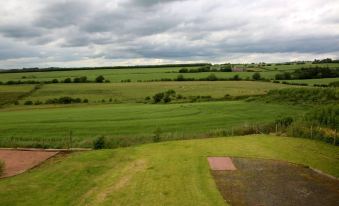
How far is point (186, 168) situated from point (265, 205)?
224 inches

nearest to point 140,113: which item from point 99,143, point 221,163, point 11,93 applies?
point 99,143

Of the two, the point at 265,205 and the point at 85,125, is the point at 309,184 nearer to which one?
the point at 265,205

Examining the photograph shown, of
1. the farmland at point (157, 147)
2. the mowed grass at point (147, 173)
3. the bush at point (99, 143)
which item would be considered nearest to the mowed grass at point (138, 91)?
the farmland at point (157, 147)

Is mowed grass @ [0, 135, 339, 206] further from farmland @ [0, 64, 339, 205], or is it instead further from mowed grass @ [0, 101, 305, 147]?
mowed grass @ [0, 101, 305, 147]

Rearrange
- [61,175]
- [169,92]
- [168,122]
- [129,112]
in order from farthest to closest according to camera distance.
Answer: [169,92] < [129,112] < [168,122] < [61,175]

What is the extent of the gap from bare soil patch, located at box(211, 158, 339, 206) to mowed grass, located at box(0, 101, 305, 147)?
15.9 m

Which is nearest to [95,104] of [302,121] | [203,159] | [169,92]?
[169,92]

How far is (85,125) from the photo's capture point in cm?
4384

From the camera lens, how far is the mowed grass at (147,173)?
47.1 feet

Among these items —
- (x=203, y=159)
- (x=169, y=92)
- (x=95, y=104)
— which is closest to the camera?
(x=203, y=159)

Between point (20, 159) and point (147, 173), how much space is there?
29.7 feet

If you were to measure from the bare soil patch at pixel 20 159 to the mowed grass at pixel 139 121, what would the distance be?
9764 mm

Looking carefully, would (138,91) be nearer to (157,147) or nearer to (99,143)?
(99,143)

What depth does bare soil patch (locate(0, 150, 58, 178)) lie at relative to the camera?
1988 cm
